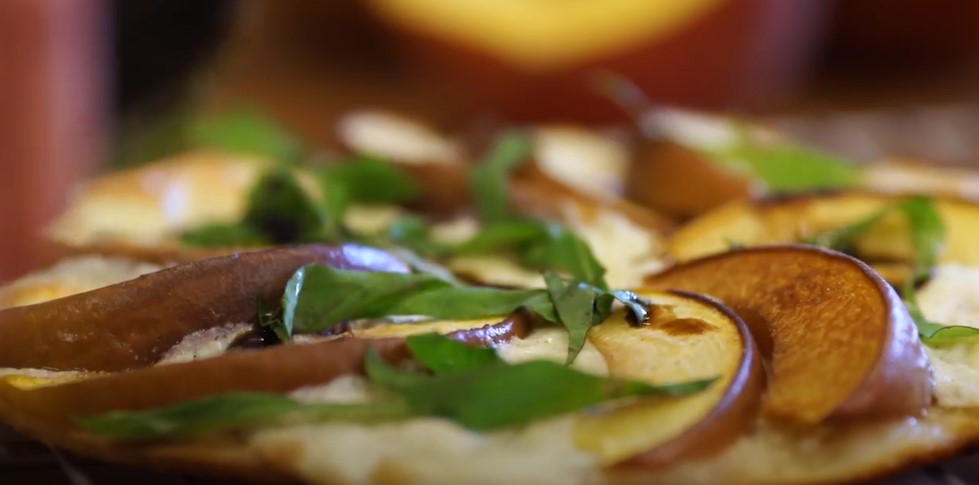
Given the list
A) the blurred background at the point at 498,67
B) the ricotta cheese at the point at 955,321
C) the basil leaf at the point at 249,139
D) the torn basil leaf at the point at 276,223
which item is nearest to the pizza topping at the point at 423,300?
the ricotta cheese at the point at 955,321

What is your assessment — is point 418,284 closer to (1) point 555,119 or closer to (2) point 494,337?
(2) point 494,337

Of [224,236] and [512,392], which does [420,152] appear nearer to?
[224,236]

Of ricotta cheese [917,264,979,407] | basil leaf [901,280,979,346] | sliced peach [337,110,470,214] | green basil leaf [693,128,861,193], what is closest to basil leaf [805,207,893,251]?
ricotta cheese [917,264,979,407]

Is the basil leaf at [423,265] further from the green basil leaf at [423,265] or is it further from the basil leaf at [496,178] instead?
the basil leaf at [496,178]

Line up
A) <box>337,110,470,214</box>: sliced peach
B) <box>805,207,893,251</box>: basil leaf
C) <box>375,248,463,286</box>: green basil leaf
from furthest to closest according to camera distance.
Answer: <box>337,110,470,214</box>: sliced peach
<box>805,207,893,251</box>: basil leaf
<box>375,248,463,286</box>: green basil leaf

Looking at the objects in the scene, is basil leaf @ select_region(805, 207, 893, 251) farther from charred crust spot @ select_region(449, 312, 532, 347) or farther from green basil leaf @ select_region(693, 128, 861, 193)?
charred crust spot @ select_region(449, 312, 532, 347)
